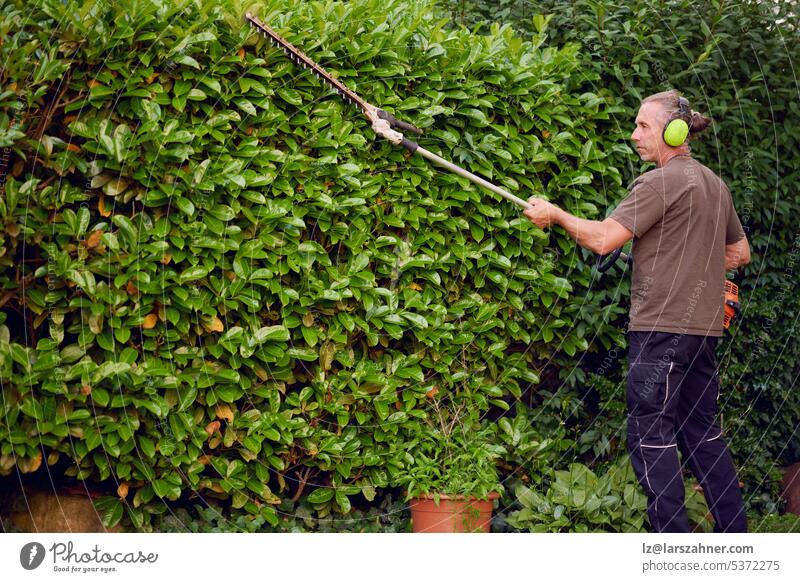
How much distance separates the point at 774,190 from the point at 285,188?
3.56 metres

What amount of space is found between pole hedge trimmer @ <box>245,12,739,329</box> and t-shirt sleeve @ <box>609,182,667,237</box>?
558 mm

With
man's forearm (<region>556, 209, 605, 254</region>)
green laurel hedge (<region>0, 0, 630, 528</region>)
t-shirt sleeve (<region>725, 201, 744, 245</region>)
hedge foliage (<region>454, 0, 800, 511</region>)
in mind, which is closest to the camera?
green laurel hedge (<region>0, 0, 630, 528</region>)

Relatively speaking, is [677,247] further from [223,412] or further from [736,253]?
[223,412]

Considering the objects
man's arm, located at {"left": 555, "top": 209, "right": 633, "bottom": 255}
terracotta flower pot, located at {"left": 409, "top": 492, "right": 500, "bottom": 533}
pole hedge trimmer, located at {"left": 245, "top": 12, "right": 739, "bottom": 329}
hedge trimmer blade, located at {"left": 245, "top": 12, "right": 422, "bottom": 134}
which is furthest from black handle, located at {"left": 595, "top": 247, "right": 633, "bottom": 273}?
terracotta flower pot, located at {"left": 409, "top": 492, "right": 500, "bottom": 533}

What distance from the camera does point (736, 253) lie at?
15.0 ft

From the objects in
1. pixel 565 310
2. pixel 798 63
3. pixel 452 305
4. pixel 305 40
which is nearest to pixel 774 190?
pixel 798 63

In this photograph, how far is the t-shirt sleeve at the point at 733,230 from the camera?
446 centimetres

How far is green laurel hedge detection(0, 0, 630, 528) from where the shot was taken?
3.72 metres

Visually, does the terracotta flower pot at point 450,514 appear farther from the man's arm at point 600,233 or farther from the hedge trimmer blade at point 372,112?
the hedge trimmer blade at point 372,112

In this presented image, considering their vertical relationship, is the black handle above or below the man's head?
below

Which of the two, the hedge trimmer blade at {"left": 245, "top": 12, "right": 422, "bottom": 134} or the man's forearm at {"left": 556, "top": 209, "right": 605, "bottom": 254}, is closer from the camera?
the hedge trimmer blade at {"left": 245, "top": 12, "right": 422, "bottom": 134}

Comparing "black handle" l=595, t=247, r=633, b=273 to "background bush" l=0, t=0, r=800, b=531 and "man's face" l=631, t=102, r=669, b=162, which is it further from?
"man's face" l=631, t=102, r=669, b=162

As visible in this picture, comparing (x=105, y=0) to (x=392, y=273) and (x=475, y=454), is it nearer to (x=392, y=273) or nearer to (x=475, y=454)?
(x=392, y=273)

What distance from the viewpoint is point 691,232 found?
4078 mm
